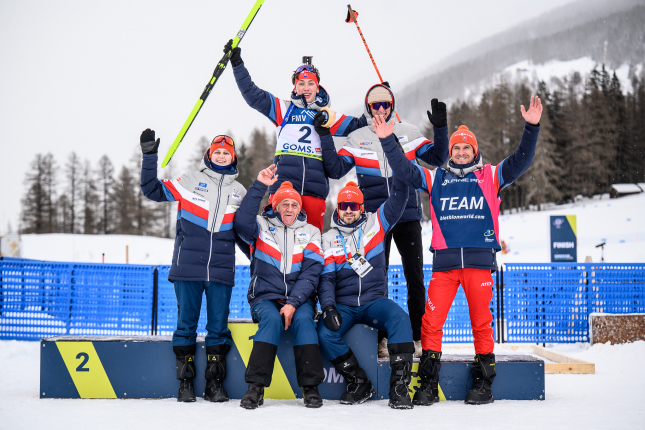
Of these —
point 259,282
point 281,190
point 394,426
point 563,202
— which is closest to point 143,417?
point 259,282

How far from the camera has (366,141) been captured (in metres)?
4.25

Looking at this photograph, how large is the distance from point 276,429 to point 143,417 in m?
0.92

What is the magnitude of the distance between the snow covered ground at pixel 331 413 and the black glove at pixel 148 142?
6.07ft

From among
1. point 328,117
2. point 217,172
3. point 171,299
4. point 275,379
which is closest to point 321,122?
point 328,117

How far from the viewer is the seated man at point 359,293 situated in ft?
11.6

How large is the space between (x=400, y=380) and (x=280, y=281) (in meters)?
1.14

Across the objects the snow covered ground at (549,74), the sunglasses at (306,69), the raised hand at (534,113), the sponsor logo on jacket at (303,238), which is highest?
the snow covered ground at (549,74)

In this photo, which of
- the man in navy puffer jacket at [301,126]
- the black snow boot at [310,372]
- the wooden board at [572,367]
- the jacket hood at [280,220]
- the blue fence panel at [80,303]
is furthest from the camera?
the blue fence panel at [80,303]

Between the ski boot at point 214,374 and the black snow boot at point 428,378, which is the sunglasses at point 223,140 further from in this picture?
the black snow boot at point 428,378

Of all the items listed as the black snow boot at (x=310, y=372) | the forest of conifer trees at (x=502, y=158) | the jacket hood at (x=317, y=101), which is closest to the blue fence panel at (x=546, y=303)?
the jacket hood at (x=317, y=101)

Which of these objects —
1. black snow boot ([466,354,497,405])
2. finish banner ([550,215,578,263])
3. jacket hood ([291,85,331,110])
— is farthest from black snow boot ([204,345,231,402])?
finish banner ([550,215,578,263])

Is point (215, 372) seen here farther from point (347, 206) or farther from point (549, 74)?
point (549, 74)

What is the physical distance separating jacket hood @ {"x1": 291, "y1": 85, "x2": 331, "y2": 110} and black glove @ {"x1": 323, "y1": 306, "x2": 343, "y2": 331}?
5.80 feet

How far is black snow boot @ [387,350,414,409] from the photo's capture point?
339 cm
